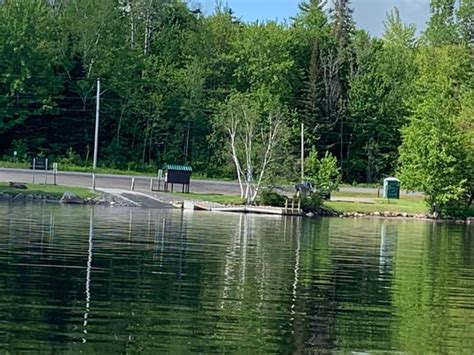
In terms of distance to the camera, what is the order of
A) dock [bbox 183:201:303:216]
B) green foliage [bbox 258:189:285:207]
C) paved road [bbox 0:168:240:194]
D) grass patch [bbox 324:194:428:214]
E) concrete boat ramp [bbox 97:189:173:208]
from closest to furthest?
concrete boat ramp [bbox 97:189:173:208], dock [bbox 183:201:303:216], green foliage [bbox 258:189:285:207], grass patch [bbox 324:194:428:214], paved road [bbox 0:168:240:194]

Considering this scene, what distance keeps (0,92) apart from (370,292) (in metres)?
69.6

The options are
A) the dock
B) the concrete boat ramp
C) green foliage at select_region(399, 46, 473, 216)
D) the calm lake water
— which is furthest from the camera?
green foliage at select_region(399, 46, 473, 216)

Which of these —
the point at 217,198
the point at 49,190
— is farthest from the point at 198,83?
the point at 49,190

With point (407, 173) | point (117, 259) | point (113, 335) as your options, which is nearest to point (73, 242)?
point (117, 259)

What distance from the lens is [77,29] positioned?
90.8 meters

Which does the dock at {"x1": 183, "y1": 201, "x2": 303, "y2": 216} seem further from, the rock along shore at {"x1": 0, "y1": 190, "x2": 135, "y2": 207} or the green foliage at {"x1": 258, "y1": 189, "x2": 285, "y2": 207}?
the rock along shore at {"x1": 0, "y1": 190, "x2": 135, "y2": 207}

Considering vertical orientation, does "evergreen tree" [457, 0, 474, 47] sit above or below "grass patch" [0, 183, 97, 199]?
above

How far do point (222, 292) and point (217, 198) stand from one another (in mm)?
47354

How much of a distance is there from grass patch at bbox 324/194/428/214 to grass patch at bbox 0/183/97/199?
59.4 feet

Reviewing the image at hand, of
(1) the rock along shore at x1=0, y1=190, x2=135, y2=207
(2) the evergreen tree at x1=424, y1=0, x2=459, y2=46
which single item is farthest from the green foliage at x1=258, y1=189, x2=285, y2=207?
(2) the evergreen tree at x1=424, y1=0, x2=459, y2=46

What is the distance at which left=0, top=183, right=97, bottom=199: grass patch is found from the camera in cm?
6168

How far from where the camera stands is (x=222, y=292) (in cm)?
2117

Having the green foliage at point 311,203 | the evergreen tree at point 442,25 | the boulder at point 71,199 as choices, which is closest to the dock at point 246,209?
the green foliage at point 311,203

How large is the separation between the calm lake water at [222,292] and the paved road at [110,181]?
102 feet
